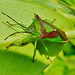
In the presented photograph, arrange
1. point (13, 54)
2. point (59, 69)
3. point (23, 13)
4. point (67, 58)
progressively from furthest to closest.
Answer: point (67, 58) → point (23, 13) → point (59, 69) → point (13, 54)

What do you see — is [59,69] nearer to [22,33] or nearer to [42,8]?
[22,33]

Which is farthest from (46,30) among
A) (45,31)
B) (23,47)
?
(23,47)

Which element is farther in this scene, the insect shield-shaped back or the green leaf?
the insect shield-shaped back

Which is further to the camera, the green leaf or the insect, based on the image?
the insect

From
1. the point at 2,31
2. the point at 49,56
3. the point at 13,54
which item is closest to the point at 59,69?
the point at 49,56

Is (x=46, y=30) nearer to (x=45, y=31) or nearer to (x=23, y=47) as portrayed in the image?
(x=45, y=31)
